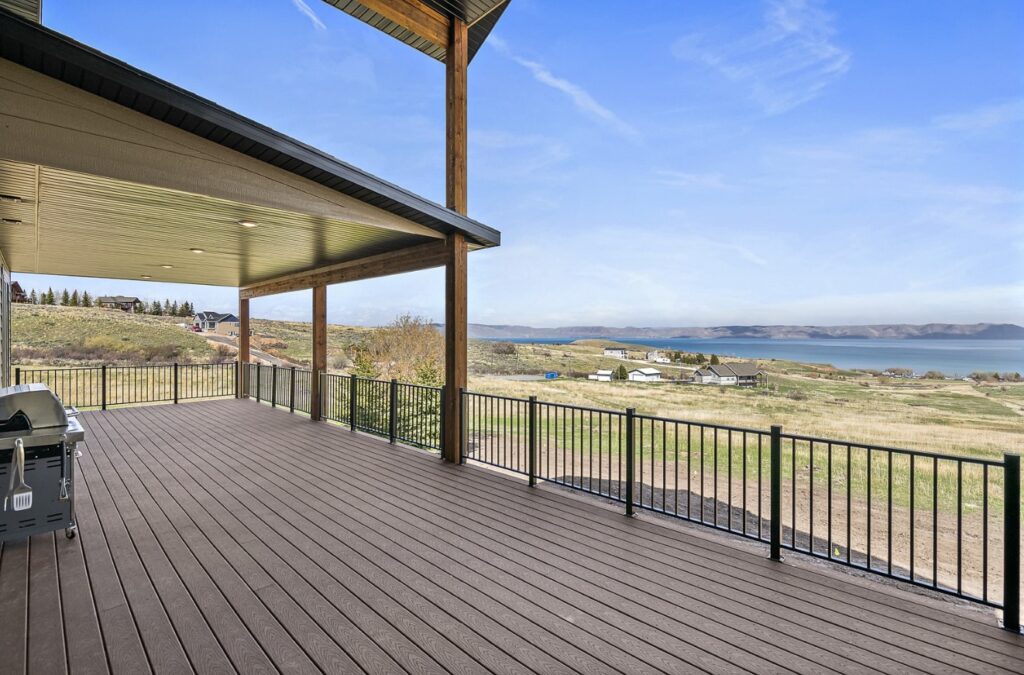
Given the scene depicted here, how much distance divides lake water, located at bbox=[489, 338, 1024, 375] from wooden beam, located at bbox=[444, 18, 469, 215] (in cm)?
1184

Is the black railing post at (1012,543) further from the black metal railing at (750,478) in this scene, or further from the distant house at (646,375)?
the distant house at (646,375)

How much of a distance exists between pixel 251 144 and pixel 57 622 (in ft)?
11.0

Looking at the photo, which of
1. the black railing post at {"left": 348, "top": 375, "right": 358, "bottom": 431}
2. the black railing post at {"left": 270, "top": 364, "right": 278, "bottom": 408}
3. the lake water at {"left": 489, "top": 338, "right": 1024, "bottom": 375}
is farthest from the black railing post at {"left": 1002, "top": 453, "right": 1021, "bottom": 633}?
the lake water at {"left": 489, "top": 338, "right": 1024, "bottom": 375}

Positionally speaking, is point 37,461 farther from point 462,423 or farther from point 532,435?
point 532,435

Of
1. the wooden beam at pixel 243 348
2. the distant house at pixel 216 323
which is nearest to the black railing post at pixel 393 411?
the wooden beam at pixel 243 348

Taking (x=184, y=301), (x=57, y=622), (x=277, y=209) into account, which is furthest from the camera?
(x=184, y=301)

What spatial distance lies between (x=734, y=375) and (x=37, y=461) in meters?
18.3

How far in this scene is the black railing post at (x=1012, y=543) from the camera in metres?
2.20

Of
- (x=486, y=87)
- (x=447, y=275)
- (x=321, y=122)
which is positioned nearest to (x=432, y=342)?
(x=447, y=275)

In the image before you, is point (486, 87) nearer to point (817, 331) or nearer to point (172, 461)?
point (817, 331)

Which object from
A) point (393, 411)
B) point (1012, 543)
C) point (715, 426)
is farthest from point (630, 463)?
point (393, 411)

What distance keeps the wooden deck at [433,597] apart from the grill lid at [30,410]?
0.83 m

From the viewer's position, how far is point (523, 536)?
131 inches

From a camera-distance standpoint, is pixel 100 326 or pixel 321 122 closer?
pixel 100 326
